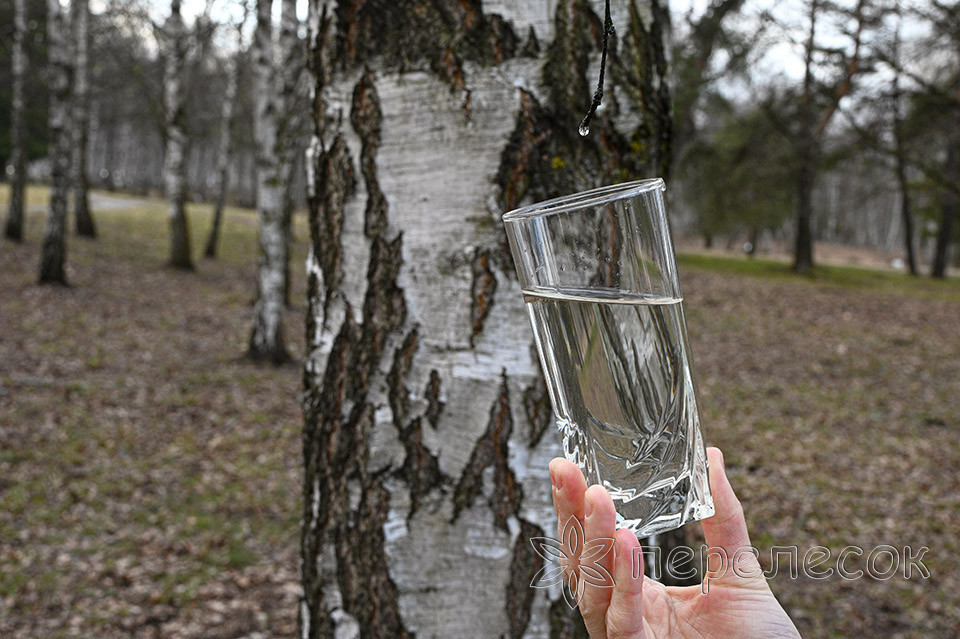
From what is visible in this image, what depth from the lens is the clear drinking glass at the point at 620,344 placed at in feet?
3.04

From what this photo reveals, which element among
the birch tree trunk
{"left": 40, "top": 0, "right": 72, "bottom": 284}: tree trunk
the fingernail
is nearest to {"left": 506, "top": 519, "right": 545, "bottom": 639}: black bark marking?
the birch tree trunk

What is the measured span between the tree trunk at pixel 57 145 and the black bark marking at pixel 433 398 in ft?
39.0

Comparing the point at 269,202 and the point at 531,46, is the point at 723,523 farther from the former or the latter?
the point at 269,202

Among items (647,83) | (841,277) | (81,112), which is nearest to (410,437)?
(647,83)

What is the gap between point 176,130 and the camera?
13.4m

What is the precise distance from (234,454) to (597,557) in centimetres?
619

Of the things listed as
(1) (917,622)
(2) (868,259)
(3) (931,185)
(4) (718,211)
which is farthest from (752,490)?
(2) (868,259)

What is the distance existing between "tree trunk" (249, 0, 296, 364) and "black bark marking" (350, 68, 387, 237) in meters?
7.19

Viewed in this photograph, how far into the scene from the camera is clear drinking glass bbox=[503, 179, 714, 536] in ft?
3.04

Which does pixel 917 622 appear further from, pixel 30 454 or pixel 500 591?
pixel 30 454

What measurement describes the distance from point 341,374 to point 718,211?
758 inches

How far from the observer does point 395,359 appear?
1.64 m

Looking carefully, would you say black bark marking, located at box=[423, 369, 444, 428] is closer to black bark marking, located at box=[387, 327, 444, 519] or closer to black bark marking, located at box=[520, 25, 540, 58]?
black bark marking, located at box=[387, 327, 444, 519]

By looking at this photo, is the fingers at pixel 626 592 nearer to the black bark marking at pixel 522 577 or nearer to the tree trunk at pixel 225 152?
the black bark marking at pixel 522 577
